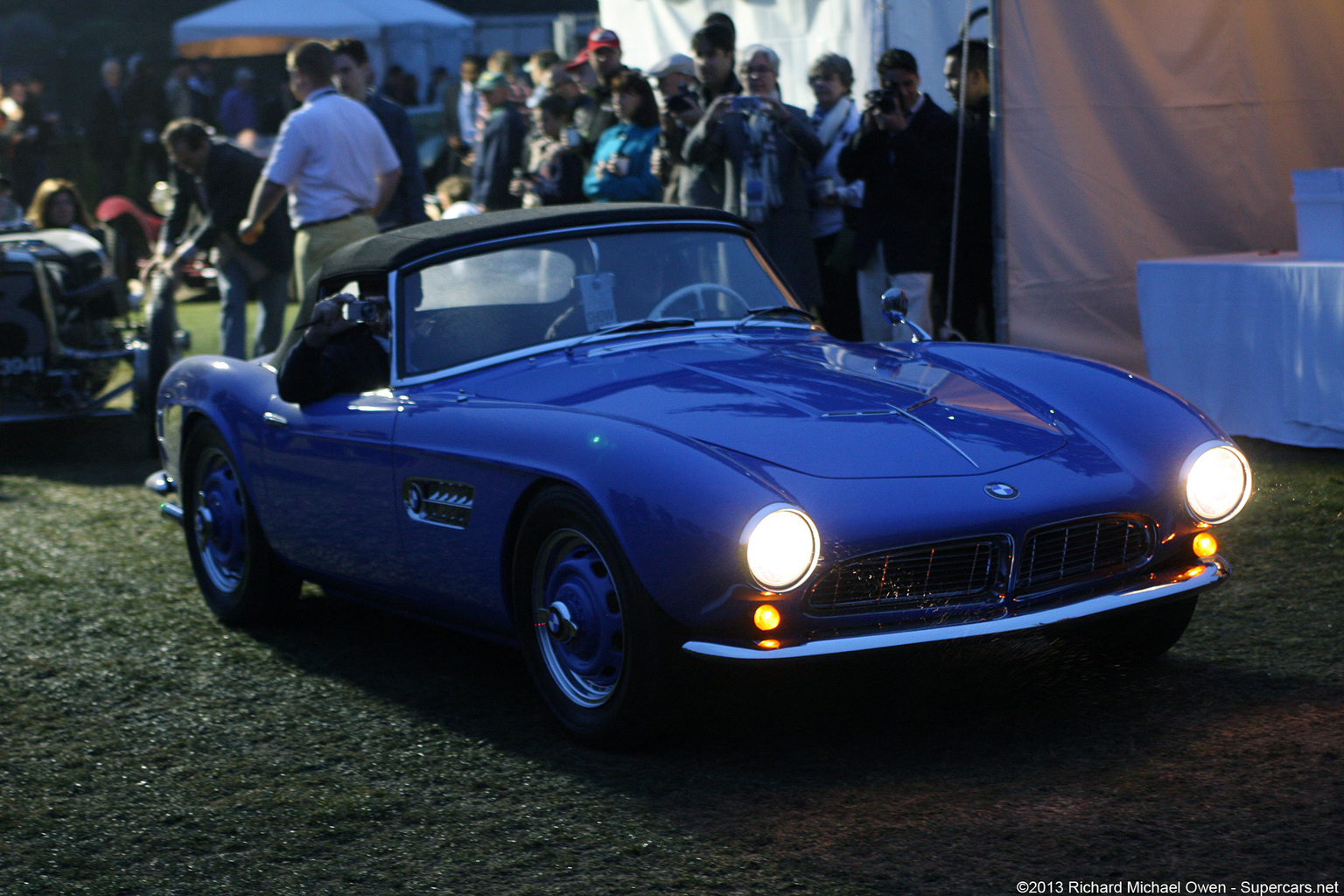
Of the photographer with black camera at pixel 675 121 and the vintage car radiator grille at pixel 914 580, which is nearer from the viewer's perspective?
the vintage car radiator grille at pixel 914 580

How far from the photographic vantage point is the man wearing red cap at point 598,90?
940 cm

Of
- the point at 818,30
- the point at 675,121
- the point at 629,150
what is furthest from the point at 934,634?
the point at 818,30

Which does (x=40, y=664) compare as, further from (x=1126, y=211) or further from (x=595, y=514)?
(x=1126, y=211)

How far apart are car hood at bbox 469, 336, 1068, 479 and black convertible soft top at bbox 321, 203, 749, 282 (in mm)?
460

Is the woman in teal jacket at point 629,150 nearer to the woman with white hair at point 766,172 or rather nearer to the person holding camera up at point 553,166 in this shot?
the person holding camera up at point 553,166

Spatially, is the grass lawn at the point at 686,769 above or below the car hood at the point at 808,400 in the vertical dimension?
below

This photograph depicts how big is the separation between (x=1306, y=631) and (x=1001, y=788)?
1497mm

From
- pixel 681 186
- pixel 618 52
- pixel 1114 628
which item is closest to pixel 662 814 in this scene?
pixel 1114 628

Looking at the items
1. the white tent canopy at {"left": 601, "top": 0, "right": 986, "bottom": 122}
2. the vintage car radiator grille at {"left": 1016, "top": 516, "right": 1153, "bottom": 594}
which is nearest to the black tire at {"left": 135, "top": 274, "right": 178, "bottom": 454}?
the white tent canopy at {"left": 601, "top": 0, "right": 986, "bottom": 122}

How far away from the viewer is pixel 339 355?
4703 millimetres

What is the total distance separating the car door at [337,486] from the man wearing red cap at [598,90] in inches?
191

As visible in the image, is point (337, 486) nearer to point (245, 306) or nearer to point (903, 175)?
point (903, 175)

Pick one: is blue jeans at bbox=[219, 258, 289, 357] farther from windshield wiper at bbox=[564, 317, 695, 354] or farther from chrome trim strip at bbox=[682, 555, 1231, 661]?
chrome trim strip at bbox=[682, 555, 1231, 661]

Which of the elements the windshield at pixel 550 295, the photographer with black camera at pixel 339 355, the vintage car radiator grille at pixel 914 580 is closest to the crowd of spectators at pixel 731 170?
the windshield at pixel 550 295
